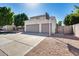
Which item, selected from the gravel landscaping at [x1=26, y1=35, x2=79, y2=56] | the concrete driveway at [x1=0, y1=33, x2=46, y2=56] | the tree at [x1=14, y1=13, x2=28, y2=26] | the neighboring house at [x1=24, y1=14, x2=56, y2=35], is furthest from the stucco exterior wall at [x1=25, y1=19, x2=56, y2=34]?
the gravel landscaping at [x1=26, y1=35, x2=79, y2=56]

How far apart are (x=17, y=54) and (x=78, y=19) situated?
10.2 m

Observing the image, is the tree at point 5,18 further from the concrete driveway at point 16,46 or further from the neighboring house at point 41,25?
the concrete driveway at point 16,46

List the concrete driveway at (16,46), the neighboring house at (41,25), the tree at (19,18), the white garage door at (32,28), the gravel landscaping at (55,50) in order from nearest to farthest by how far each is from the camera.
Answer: the gravel landscaping at (55,50) < the concrete driveway at (16,46) < the tree at (19,18) < the neighboring house at (41,25) < the white garage door at (32,28)

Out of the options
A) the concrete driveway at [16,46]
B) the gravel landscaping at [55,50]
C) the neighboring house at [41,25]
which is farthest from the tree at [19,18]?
the gravel landscaping at [55,50]

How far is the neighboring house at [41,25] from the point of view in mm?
12938

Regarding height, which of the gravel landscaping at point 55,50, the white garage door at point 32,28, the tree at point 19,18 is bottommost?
the gravel landscaping at point 55,50

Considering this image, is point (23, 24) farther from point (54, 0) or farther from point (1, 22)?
point (54, 0)

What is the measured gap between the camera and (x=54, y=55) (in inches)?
166

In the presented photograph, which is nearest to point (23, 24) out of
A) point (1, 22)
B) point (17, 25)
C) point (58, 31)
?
point (17, 25)

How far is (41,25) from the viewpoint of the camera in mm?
13766

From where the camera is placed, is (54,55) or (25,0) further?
(25,0)

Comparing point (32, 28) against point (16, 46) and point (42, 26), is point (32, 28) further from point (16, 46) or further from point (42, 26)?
point (16, 46)

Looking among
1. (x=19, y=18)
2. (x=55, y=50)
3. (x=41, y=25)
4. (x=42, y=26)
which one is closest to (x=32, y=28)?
(x=41, y=25)

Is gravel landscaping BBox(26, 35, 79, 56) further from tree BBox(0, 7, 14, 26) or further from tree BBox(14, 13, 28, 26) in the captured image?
tree BBox(0, 7, 14, 26)
